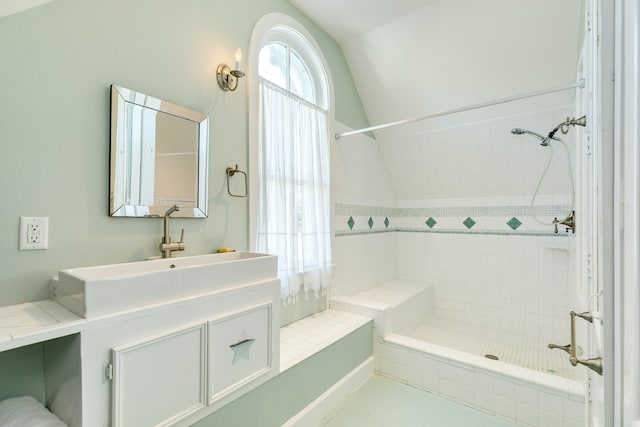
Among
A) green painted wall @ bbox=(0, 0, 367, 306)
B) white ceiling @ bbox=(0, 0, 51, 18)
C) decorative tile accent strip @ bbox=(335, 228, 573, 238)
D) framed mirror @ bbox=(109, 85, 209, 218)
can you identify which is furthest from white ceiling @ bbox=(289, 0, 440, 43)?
decorative tile accent strip @ bbox=(335, 228, 573, 238)

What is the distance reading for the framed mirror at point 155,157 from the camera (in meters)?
1.37

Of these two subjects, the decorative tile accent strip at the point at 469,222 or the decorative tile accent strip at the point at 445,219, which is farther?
the decorative tile accent strip at the point at 469,222

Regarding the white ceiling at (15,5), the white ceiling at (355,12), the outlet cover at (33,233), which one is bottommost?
the outlet cover at (33,233)

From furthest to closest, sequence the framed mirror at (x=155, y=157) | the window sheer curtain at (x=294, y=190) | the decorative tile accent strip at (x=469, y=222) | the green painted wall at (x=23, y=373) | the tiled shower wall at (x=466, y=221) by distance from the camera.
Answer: the decorative tile accent strip at (x=469, y=222) < the tiled shower wall at (x=466, y=221) < the window sheer curtain at (x=294, y=190) < the framed mirror at (x=155, y=157) < the green painted wall at (x=23, y=373)

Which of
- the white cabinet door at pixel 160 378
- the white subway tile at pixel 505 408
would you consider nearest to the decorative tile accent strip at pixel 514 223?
the white subway tile at pixel 505 408

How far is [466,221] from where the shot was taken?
3.37 m

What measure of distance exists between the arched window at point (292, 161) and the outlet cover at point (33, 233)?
40.8 inches

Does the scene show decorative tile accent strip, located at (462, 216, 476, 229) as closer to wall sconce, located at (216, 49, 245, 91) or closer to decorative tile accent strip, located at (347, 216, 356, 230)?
decorative tile accent strip, located at (347, 216, 356, 230)

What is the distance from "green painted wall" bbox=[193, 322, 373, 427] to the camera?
4.76 ft

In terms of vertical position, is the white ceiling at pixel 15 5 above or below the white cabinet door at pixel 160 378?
above

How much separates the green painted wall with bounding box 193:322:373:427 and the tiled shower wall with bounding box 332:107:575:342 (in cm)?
67

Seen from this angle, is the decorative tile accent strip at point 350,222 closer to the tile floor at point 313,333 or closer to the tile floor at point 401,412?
the tile floor at point 313,333

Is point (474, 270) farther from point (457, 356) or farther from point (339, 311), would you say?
point (339, 311)

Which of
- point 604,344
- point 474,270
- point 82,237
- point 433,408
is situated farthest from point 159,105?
point 474,270
